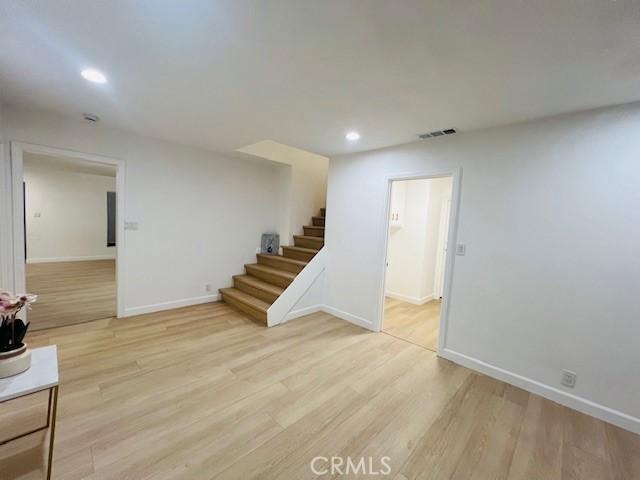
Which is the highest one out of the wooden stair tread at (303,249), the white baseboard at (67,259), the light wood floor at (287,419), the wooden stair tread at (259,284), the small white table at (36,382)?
the wooden stair tread at (303,249)

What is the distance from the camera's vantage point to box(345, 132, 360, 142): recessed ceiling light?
111 inches

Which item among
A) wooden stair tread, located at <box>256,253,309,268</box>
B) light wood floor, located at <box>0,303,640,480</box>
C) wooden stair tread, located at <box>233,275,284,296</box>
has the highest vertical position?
wooden stair tread, located at <box>256,253,309,268</box>

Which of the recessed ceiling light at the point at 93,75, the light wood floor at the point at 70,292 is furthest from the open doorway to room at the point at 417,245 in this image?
the light wood floor at the point at 70,292

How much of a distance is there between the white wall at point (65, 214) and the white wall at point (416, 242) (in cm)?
783

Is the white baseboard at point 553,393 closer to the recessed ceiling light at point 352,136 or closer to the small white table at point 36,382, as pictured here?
the recessed ceiling light at point 352,136

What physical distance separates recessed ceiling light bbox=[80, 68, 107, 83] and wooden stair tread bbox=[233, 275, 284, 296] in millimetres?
2794

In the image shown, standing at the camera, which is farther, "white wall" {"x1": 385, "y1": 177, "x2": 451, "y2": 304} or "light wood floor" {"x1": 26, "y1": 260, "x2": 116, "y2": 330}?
"white wall" {"x1": 385, "y1": 177, "x2": 451, "y2": 304}

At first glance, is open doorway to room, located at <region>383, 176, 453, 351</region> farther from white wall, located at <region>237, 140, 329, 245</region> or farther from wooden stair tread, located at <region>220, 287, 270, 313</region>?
wooden stair tread, located at <region>220, 287, 270, 313</region>

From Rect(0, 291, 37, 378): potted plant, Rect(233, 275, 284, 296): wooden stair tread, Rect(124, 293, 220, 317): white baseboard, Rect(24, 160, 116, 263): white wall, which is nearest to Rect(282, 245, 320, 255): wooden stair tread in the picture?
Rect(233, 275, 284, 296): wooden stair tread

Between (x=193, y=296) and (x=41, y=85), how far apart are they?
2.90m

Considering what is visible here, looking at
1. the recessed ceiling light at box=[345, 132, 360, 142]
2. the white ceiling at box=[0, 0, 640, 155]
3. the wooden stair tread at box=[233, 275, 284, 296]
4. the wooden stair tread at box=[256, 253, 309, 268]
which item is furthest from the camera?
the wooden stair tread at box=[256, 253, 309, 268]

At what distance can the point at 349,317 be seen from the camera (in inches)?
147

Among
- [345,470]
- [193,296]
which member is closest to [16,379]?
[345,470]

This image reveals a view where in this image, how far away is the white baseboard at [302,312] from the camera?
3635mm
